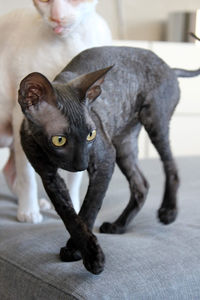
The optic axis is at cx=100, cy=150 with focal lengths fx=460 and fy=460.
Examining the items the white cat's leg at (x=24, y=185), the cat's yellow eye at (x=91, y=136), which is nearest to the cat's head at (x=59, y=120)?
the cat's yellow eye at (x=91, y=136)

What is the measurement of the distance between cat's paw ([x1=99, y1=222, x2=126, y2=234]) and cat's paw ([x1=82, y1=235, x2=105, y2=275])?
283 mm

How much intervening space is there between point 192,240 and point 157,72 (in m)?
0.33

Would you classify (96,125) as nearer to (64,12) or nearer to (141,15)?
(64,12)

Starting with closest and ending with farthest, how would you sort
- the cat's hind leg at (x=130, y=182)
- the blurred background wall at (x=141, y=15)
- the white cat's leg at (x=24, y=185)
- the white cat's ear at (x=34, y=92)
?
the white cat's ear at (x=34, y=92)
the cat's hind leg at (x=130, y=182)
the white cat's leg at (x=24, y=185)
the blurred background wall at (x=141, y=15)

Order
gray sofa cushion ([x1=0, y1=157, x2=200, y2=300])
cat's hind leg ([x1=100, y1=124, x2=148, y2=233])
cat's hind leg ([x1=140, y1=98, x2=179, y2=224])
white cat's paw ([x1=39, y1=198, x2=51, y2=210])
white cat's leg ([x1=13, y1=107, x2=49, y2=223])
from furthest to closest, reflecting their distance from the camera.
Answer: white cat's paw ([x1=39, y1=198, x2=51, y2=210])
white cat's leg ([x1=13, y1=107, x2=49, y2=223])
cat's hind leg ([x1=100, y1=124, x2=148, y2=233])
cat's hind leg ([x1=140, y1=98, x2=179, y2=224])
gray sofa cushion ([x1=0, y1=157, x2=200, y2=300])

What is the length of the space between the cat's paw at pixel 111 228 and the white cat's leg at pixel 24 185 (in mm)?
189

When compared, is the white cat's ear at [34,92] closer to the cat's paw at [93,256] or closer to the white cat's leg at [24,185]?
the cat's paw at [93,256]

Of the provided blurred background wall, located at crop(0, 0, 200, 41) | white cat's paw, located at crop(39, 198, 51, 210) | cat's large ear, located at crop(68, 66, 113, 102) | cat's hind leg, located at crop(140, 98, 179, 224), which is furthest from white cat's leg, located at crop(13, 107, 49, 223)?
blurred background wall, located at crop(0, 0, 200, 41)

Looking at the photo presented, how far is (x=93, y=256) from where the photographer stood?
0.65 meters

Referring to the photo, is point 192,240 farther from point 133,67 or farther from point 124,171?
point 133,67

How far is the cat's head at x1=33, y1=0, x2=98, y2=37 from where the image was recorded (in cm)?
89

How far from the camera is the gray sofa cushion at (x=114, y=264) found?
69 centimetres

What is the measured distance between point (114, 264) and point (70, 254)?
0.24ft

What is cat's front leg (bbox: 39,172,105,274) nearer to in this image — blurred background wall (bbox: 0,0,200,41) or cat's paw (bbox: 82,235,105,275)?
cat's paw (bbox: 82,235,105,275)
